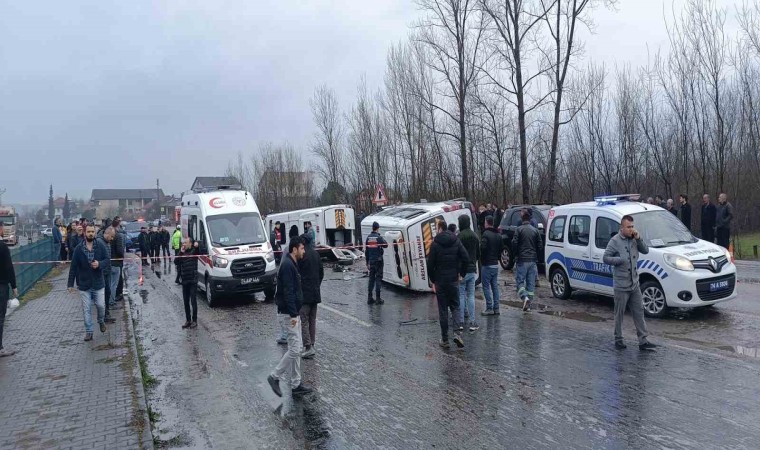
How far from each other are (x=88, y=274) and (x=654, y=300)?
10182 mm

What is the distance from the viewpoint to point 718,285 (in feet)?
33.6

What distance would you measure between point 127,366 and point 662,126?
2642 centimetres

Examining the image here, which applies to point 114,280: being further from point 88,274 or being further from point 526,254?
point 526,254

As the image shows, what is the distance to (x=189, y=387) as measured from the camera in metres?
7.92

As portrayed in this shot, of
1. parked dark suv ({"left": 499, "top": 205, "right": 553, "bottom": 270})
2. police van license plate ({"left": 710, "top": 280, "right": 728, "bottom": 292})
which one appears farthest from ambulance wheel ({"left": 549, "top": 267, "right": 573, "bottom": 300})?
parked dark suv ({"left": 499, "top": 205, "right": 553, "bottom": 270})

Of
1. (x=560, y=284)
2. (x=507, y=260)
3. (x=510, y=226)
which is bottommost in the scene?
(x=507, y=260)

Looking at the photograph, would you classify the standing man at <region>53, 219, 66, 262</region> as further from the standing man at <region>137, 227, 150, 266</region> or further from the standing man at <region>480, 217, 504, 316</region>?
the standing man at <region>480, 217, 504, 316</region>

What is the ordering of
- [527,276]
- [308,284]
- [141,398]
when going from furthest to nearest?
1. [527,276]
2. [308,284]
3. [141,398]

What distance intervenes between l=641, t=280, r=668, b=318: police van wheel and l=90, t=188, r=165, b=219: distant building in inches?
4720

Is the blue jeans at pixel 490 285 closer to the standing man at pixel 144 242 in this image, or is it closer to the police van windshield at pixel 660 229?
the police van windshield at pixel 660 229

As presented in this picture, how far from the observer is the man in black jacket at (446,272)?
9.44 metres

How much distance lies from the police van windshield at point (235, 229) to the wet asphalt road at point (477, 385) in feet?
12.2

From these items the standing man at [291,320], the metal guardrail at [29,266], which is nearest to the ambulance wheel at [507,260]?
the standing man at [291,320]

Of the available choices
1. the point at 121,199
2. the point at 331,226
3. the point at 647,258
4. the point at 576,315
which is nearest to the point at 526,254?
the point at 576,315
